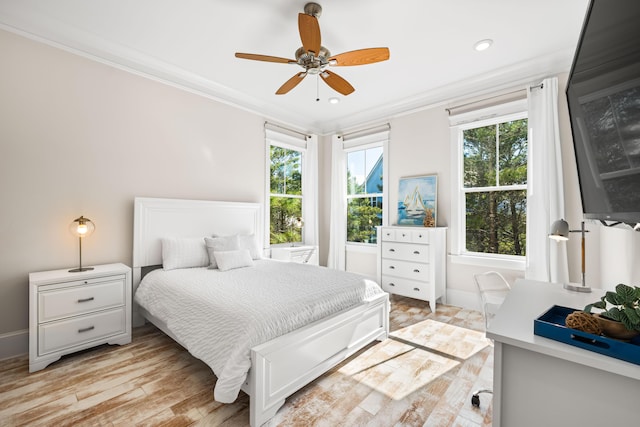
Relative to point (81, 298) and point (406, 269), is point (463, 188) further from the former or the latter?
point (81, 298)

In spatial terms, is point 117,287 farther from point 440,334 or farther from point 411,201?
point 411,201

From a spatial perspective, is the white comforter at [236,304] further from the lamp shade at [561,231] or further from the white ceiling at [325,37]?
the white ceiling at [325,37]

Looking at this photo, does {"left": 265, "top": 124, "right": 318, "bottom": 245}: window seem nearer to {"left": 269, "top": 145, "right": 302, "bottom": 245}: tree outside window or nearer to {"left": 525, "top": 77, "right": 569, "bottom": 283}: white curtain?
{"left": 269, "top": 145, "right": 302, "bottom": 245}: tree outside window

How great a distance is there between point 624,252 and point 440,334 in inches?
61.2

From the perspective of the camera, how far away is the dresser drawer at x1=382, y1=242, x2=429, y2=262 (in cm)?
349

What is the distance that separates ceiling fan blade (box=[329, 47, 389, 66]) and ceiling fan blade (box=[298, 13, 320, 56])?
0.64 ft

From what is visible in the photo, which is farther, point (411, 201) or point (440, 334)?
point (411, 201)

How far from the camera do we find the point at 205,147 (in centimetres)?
358

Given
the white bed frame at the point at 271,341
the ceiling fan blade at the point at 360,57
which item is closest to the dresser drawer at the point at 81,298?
the white bed frame at the point at 271,341

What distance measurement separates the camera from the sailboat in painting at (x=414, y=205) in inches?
154

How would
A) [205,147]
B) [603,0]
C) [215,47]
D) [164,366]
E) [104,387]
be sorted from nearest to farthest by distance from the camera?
[603,0], [104,387], [164,366], [215,47], [205,147]

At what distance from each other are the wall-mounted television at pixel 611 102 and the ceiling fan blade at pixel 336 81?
1.67 m

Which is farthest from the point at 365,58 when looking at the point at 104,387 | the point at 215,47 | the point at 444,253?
the point at 104,387

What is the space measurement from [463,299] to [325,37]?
3.38 meters
